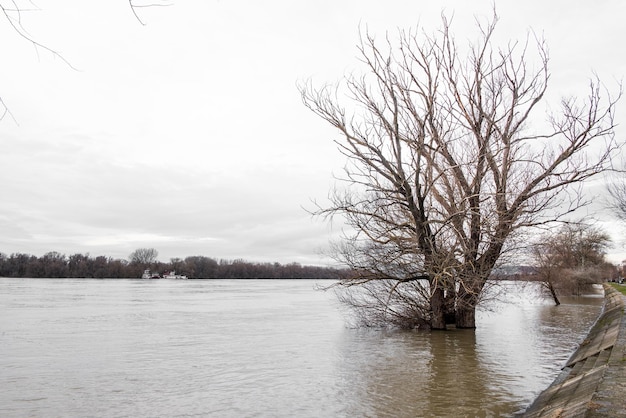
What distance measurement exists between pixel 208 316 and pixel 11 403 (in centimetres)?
1736

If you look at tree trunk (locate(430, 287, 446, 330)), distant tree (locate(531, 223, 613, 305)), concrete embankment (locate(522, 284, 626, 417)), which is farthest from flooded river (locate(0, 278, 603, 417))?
distant tree (locate(531, 223, 613, 305))

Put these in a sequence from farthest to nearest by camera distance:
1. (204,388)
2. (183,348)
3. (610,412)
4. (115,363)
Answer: (183,348) < (115,363) < (204,388) < (610,412)

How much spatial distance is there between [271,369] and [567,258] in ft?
146

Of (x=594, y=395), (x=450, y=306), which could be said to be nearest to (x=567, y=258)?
(x=450, y=306)

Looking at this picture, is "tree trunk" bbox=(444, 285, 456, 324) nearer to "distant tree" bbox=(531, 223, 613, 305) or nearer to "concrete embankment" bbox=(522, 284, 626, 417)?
"distant tree" bbox=(531, 223, 613, 305)

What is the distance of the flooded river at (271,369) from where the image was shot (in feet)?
28.8

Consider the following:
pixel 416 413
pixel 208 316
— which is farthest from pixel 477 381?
pixel 208 316

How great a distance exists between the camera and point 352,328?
66.5 ft

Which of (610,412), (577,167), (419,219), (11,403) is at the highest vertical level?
(577,167)

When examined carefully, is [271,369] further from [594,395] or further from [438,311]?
[438,311]

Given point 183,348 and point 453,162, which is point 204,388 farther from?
point 453,162

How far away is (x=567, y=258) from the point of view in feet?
159

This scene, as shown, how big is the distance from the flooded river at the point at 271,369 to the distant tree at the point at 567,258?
163 inches

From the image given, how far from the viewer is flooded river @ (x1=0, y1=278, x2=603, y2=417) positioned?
28.8ft
